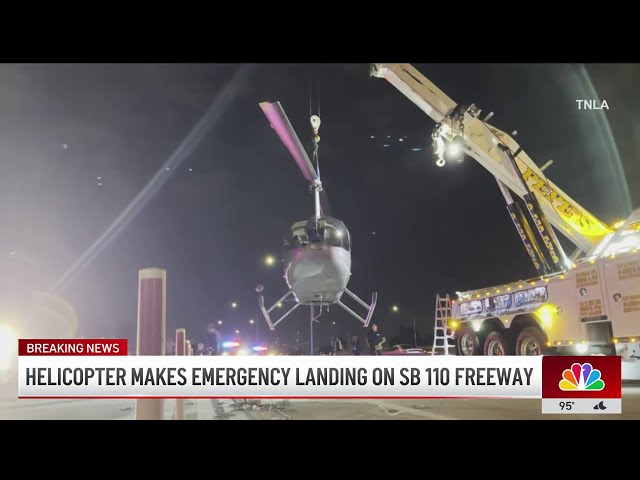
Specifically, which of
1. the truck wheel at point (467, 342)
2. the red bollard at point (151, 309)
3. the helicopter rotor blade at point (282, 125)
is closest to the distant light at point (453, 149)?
the truck wheel at point (467, 342)

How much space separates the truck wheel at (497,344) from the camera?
364 inches

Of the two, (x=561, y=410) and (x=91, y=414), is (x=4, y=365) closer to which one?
(x=91, y=414)

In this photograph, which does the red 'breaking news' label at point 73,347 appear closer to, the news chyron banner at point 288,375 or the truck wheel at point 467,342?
the news chyron banner at point 288,375

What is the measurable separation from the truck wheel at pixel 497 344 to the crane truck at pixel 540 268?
0.02 meters

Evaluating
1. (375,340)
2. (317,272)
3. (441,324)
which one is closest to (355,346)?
(375,340)

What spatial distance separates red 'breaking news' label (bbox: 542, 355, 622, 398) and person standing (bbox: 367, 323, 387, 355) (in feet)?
12.0

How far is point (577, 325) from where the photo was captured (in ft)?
26.3

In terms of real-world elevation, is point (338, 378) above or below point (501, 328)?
below

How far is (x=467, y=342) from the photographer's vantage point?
10.4 m

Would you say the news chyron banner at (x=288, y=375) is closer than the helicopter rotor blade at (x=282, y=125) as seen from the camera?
Yes

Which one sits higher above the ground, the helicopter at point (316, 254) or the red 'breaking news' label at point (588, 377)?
the helicopter at point (316, 254)
